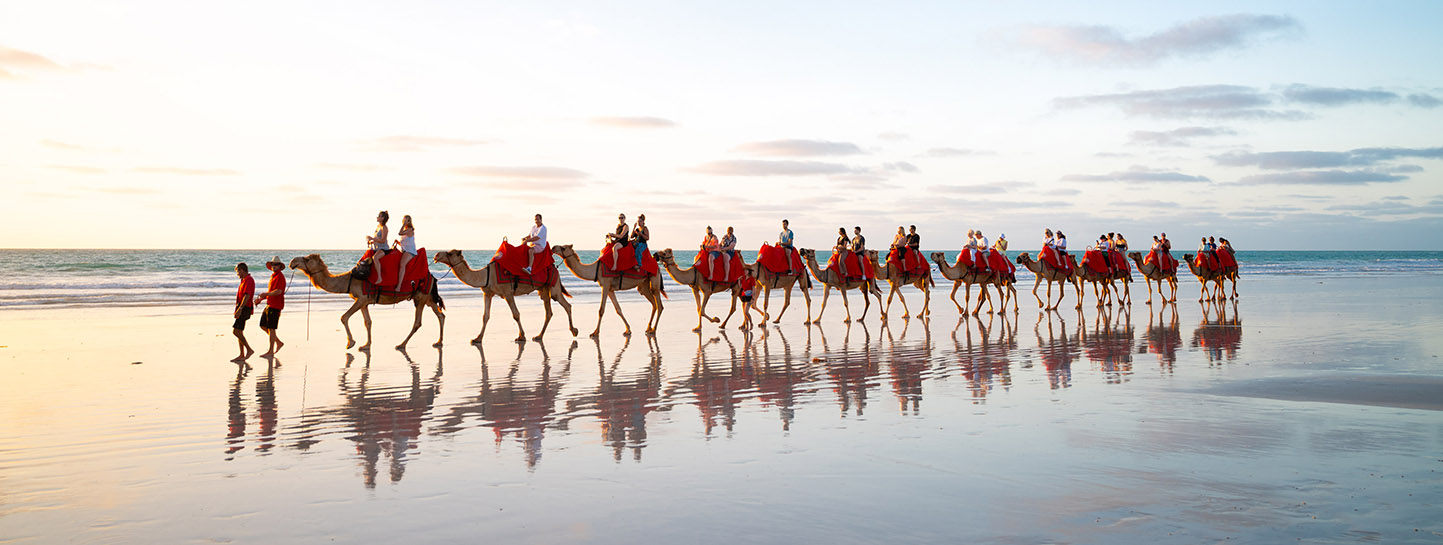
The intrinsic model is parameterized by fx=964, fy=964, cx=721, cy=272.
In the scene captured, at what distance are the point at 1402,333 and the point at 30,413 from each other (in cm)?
2040

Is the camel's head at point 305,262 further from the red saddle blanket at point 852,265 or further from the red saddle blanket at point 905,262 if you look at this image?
the red saddle blanket at point 905,262

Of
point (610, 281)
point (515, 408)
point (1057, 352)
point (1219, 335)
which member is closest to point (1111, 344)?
point (1057, 352)

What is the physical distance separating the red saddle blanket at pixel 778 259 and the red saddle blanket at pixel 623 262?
3.76 metres

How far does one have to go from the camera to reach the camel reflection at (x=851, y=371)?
10148 millimetres

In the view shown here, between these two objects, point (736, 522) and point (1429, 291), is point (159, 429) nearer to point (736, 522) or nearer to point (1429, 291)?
point (736, 522)

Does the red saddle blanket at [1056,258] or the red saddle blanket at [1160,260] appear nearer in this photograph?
the red saddle blanket at [1056,258]

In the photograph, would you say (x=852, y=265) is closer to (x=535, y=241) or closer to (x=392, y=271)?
(x=535, y=241)

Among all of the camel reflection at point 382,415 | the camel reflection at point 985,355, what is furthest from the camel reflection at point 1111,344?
the camel reflection at point 382,415

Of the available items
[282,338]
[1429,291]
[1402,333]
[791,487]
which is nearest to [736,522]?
[791,487]

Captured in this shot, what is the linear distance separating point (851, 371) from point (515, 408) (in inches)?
190

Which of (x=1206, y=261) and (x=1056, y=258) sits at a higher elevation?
(x=1056, y=258)

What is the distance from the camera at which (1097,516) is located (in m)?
5.69

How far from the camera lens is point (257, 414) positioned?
9414mm

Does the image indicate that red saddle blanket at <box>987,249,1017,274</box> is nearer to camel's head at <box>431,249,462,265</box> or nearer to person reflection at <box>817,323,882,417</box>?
person reflection at <box>817,323,882,417</box>
